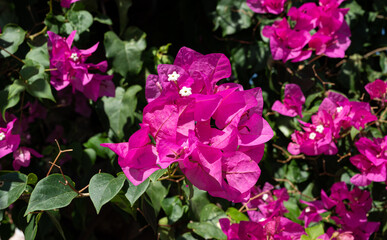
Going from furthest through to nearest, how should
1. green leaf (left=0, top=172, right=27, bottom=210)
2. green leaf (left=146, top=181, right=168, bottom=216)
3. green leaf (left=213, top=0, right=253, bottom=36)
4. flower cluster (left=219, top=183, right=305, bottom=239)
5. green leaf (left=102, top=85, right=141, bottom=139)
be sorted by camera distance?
1. green leaf (left=213, top=0, right=253, bottom=36)
2. green leaf (left=102, top=85, right=141, bottom=139)
3. green leaf (left=146, top=181, right=168, bottom=216)
4. flower cluster (left=219, top=183, right=305, bottom=239)
5. green leaf (left=0, top=172, right=27, bottom=210)

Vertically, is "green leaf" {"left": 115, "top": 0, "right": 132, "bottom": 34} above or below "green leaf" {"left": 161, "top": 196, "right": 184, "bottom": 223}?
above

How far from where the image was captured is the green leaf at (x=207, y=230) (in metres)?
1.04

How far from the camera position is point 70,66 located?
105cm

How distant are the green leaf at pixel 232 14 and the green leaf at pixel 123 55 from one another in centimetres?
32

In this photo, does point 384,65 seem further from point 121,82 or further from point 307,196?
A: point 121,82

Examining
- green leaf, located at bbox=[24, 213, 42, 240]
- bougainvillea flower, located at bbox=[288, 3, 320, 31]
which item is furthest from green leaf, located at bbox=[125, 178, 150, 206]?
bougainvillea flower, located at bbox=[288, 3, 320, 31]

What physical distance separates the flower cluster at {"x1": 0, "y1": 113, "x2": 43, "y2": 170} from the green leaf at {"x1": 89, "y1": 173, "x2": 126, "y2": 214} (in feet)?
Result: 1.09

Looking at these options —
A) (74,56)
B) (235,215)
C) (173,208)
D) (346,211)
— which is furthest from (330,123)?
(74,56)

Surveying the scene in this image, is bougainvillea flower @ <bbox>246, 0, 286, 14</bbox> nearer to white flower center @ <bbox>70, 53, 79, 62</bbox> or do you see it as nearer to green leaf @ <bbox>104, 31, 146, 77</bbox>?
green leaf @ <bbox>104, 31, 146, 77</bbox>

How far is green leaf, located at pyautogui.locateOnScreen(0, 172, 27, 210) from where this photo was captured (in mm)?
795

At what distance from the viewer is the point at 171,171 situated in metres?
0.75

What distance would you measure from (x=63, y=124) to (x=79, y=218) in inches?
19.8

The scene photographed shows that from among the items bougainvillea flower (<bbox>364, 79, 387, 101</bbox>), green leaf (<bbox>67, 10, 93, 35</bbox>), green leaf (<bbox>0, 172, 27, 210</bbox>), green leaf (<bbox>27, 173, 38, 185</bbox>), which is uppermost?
green leaf (<bbox>67, 10, 93, 35</bbox>)

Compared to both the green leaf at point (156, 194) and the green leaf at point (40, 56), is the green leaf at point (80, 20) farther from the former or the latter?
the green leaf at point (156, 194)
